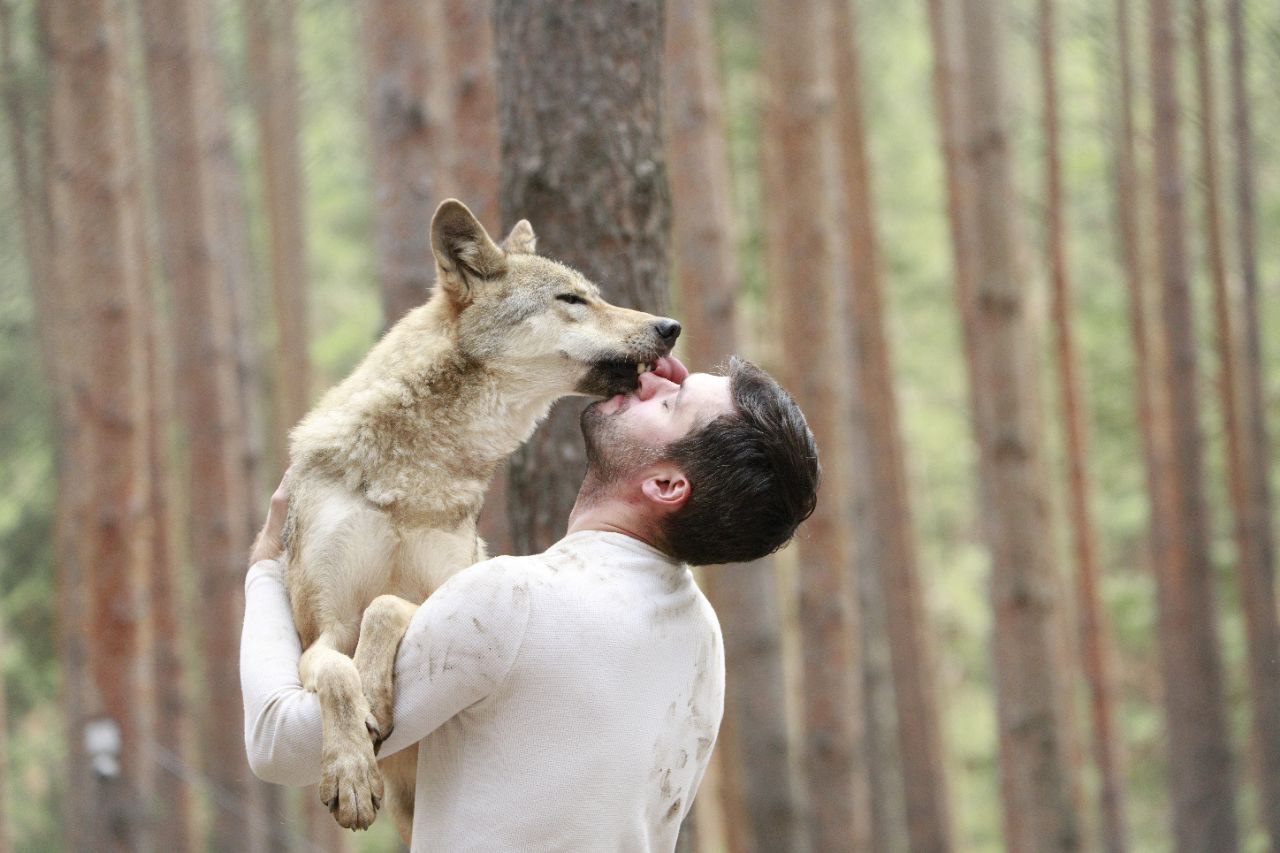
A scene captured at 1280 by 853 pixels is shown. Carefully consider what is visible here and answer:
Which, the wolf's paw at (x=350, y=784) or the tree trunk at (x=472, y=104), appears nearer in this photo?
the wolf's paw at (x=350, y=784)

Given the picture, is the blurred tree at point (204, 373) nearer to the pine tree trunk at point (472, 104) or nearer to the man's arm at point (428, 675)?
A: the pine tree trunk at point (472, 104)

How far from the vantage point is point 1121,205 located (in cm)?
1505

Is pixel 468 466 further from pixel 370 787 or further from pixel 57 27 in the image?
pixel 57 27

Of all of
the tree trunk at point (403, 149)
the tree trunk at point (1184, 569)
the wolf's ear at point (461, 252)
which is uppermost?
the tree trunk at point (403, 149)

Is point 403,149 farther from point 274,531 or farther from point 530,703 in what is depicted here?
point 530,703

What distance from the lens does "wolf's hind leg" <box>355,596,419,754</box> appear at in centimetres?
263

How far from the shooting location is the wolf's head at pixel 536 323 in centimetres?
351

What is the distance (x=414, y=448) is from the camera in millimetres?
3283

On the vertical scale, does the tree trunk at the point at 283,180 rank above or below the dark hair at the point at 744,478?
above

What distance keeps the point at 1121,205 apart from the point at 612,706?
45.4 feet

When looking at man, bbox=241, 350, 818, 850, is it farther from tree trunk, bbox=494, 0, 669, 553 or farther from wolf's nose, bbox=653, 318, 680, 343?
tree trunk, bbox=494, 0, 669, 553

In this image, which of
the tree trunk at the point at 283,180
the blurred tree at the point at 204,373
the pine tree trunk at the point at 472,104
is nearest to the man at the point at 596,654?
the pine tree trunk at the point at 472,104

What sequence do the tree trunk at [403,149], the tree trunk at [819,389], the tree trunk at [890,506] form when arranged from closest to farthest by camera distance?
the tree trunk at [403,149]
the tree trunk at [819,389]
the tree trunk at [890,506]

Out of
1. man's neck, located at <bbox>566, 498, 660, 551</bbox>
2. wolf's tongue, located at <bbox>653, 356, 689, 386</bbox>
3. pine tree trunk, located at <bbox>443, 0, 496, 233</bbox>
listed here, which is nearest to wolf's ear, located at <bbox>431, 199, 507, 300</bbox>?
wolf's tongue, located at <bbox>653, 356, 689, 386</bbox>
